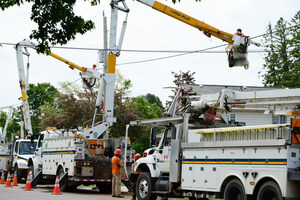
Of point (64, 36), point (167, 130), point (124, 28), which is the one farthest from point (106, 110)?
point (64, 36)

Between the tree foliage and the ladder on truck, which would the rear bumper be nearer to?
the ladder on truck

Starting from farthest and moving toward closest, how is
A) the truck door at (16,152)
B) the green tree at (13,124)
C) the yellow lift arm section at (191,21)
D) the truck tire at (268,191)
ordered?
1. the green tree at (13,124)
2. the truck door at (16,152)
3. the yellow lift arm section at (191,21)
4. the truck tire at (268,191)

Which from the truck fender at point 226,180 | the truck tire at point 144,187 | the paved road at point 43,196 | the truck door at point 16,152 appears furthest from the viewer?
the truck door at point 16,152

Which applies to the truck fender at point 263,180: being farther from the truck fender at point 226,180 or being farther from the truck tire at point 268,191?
the truck fender at point 226,180

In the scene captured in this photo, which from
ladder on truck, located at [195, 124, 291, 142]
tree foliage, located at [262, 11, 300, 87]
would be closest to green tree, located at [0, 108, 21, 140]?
tree foliage, located at [262, 11, 300, 87]

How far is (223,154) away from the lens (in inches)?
557

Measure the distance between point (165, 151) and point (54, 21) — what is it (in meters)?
6.17

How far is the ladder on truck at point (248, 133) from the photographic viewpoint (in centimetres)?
1250

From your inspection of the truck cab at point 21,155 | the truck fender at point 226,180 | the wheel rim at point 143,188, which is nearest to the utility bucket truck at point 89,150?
the truck cab at point 21,155

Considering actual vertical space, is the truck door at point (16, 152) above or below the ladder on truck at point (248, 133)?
below

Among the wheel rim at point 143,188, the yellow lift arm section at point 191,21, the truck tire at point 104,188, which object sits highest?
the yellow lift arm section at point 191,21

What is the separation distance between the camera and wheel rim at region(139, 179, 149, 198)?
A: 17.3 meters

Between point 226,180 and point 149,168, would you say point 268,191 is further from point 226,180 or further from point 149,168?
point 149,168

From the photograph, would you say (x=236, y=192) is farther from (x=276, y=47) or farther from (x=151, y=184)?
(x=276, y=47)
